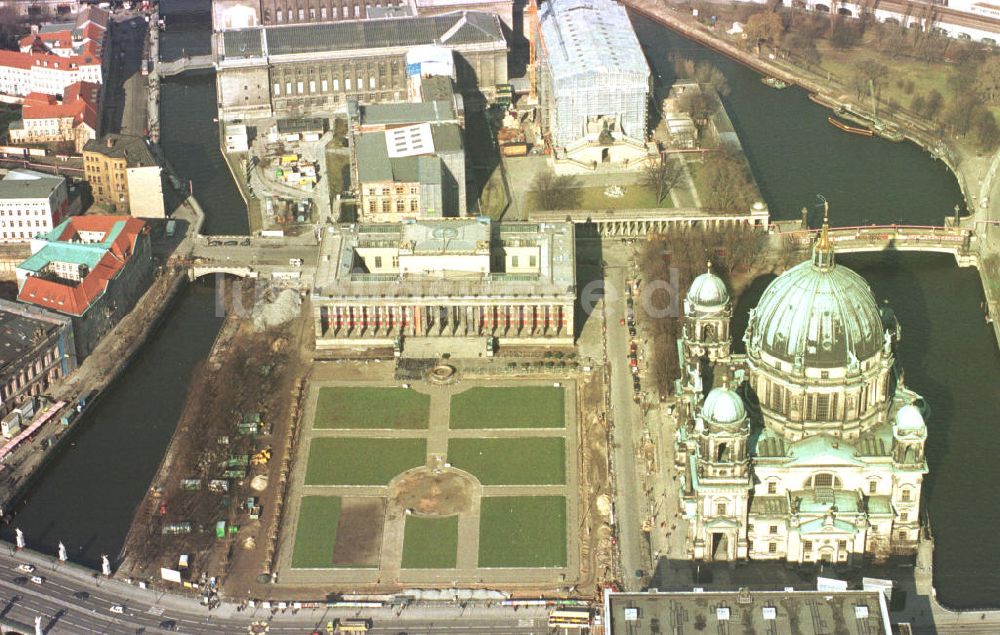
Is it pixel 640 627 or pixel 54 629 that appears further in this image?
pixel 54 629

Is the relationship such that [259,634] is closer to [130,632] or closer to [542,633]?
[130,632]

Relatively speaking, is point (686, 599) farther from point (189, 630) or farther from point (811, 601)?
point (189, 630)

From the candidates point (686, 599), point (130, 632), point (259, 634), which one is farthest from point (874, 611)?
point (130, 632)

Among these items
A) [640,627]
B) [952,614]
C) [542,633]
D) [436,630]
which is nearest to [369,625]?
[436,630]

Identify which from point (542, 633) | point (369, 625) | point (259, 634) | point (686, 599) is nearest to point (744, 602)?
point (686, 599)

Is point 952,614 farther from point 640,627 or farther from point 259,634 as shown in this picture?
point 259,634

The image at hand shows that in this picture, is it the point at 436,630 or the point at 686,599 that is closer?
the point at 686,599
